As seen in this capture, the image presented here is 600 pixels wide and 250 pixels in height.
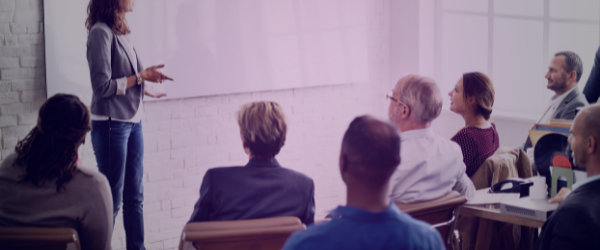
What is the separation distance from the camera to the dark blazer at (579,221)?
6.04 feet

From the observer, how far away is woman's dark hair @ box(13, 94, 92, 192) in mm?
2043

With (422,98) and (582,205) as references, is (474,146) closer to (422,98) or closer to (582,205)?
(422,98)

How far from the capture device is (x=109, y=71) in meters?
3.18

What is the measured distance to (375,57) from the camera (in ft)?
17.6

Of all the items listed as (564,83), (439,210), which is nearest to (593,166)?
(439,210)

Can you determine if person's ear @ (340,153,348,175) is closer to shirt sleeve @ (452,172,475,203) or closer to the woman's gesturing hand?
shirt sleeve @ (452,172,475,203)

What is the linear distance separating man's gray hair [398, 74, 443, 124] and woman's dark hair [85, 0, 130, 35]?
1.58m

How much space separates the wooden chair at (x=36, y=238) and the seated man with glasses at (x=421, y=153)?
4.03 feet

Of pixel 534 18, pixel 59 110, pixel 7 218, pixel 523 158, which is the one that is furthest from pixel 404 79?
pixel 534 18

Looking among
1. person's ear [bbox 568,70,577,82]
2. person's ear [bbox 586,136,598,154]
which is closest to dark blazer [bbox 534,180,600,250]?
person's ear [bbox 586,136,598,154]

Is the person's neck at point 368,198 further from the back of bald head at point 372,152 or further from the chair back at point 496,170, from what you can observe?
the chair back at point 496,170

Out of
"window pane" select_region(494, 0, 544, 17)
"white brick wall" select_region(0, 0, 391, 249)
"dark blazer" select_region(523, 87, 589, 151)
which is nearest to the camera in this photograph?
"white brick wall" select_region(0, 0, 391, 249)

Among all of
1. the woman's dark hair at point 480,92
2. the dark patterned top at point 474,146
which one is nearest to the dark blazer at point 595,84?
the woman's dark hair at point 480,92

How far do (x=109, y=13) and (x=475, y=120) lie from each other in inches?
79.4
